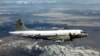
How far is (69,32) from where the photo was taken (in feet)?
598

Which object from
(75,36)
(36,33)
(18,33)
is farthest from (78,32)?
(18,33)

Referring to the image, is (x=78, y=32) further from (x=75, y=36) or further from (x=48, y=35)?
(x=48, y=35)

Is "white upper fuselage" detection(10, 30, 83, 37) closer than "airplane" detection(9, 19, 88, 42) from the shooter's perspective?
No

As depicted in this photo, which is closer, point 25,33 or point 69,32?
point 69,32

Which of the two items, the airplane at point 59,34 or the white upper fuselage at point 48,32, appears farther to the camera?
the white upper fuselage at point 48,32

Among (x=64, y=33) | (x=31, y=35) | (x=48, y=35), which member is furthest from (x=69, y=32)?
(x=31, y=35)

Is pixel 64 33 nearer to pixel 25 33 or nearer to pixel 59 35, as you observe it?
pixel 59 35

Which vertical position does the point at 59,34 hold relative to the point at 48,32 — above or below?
below

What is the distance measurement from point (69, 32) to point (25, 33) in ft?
115

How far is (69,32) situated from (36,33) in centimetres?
2534

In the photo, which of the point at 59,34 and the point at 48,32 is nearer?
the point at 59,34

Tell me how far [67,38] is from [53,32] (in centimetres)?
1228

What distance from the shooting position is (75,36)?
18200 cm

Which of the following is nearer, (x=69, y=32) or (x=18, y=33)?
(x=69, y=32)
